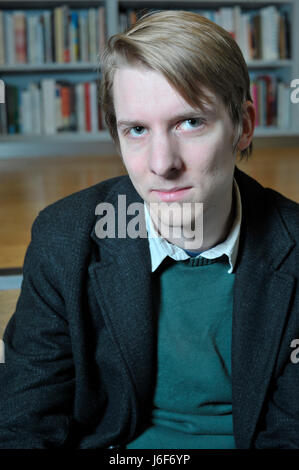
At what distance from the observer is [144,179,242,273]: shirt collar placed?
0.93 meters

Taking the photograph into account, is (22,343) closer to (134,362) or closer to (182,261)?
(134,362)

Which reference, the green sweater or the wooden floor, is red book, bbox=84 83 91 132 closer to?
the wooden floor

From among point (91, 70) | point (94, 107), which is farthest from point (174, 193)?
point (91, 70)

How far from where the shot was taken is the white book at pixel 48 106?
318cm

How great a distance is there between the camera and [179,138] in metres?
0.78

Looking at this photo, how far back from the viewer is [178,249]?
0.93 metres

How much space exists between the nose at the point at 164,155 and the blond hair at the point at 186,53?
0.07 m

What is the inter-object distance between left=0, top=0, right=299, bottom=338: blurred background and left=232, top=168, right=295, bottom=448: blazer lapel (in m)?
1.94

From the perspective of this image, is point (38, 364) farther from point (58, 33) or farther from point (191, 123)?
point (58, 33)

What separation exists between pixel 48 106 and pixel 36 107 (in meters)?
0.08

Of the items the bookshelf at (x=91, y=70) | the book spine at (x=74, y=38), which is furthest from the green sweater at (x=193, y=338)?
the book spine at (x=74, y=38)

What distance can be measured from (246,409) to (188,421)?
133 millimetres

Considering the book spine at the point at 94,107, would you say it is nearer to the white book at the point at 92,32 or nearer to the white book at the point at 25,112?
the white book at the point at 92,32

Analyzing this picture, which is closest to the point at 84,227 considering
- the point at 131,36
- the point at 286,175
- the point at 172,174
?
the point at 172,174
